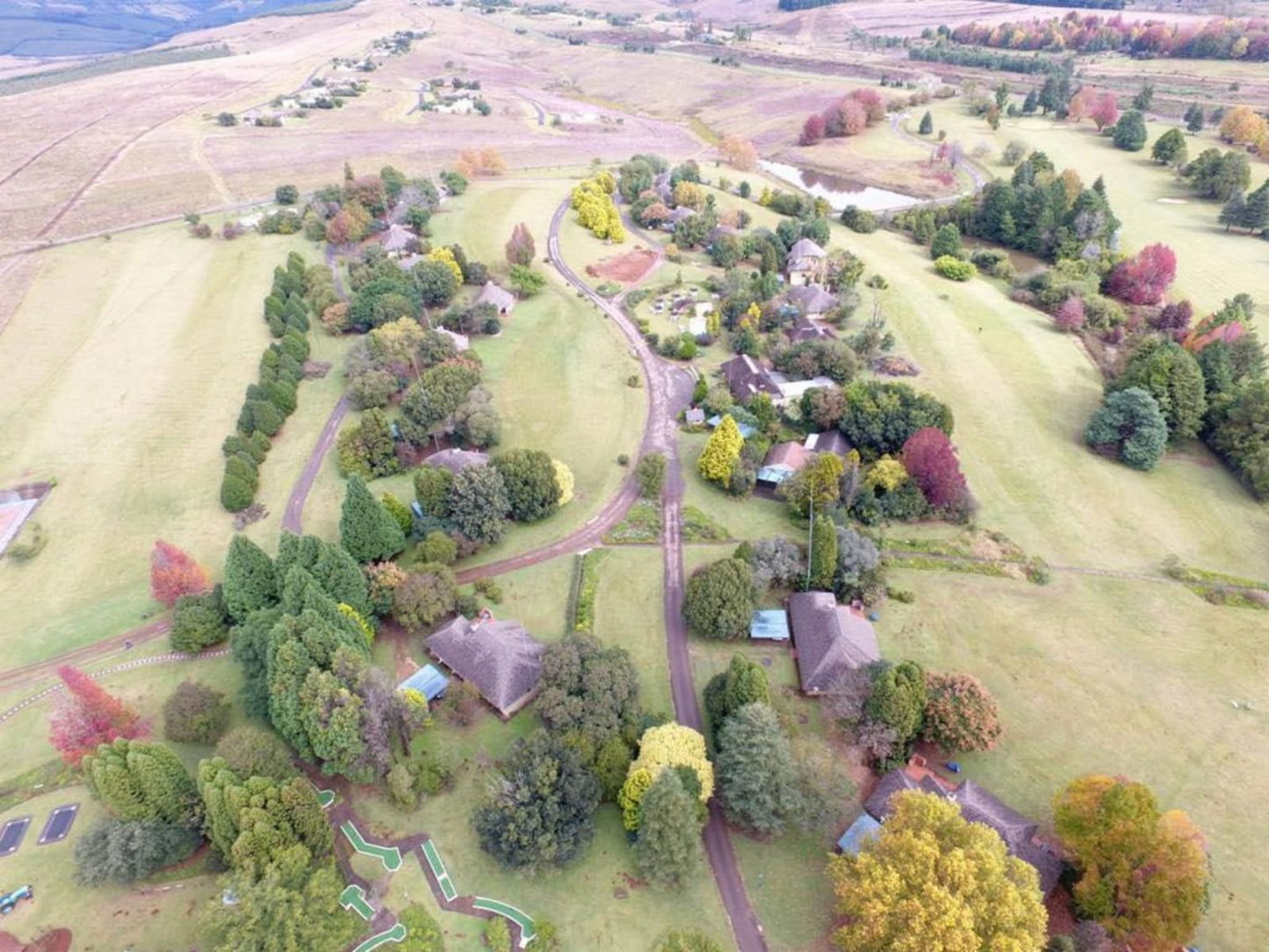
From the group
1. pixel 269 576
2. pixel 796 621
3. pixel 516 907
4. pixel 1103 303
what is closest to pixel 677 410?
pixel 796 621

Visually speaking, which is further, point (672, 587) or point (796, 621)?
point (672, 587)

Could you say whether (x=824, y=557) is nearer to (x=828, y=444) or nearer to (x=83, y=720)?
(x=828, y=444)

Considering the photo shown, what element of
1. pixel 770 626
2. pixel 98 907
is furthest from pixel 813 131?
pixel 98 907

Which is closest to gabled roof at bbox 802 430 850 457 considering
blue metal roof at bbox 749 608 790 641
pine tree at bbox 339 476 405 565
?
blue metal roof at bbox 749 608 790 641

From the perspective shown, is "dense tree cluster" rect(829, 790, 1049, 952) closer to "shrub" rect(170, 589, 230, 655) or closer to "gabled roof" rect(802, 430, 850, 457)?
"gabled roof" rect(802, 430, 850, 457)

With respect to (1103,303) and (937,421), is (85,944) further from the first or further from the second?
(1103,303)

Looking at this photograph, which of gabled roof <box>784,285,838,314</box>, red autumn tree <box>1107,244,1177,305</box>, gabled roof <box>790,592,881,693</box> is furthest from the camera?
gabled roof <box>784,285,838,314</box>
